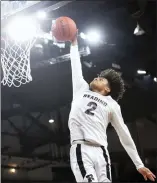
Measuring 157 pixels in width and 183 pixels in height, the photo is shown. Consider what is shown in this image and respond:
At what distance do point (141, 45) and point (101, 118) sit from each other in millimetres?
3688

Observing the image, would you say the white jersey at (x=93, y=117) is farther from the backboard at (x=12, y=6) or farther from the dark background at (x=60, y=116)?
the dark background at (x=60, y=116)

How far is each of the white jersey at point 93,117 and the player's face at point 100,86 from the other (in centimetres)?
5

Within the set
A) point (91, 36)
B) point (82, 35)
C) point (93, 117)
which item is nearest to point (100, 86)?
point (93, 117)

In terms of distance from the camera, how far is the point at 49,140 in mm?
8172

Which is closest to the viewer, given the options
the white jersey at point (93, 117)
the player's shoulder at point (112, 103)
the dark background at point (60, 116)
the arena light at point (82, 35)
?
the white jersey at point (93, 117)

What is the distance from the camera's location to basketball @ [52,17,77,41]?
2.88m

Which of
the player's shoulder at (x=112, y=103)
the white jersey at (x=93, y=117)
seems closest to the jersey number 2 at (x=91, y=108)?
the white jersey at (x=93, y=117)

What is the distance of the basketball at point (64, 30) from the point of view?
2875mm

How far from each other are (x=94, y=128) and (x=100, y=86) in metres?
0.40

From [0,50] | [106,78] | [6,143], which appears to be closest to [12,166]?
[6,143]

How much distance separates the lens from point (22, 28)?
12.2 feet

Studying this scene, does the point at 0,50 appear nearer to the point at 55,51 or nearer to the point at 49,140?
the point at 55,51

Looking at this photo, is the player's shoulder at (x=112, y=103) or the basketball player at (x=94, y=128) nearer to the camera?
the basketball player at (x=94, y=128)

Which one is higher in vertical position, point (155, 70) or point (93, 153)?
point (155, 70)
